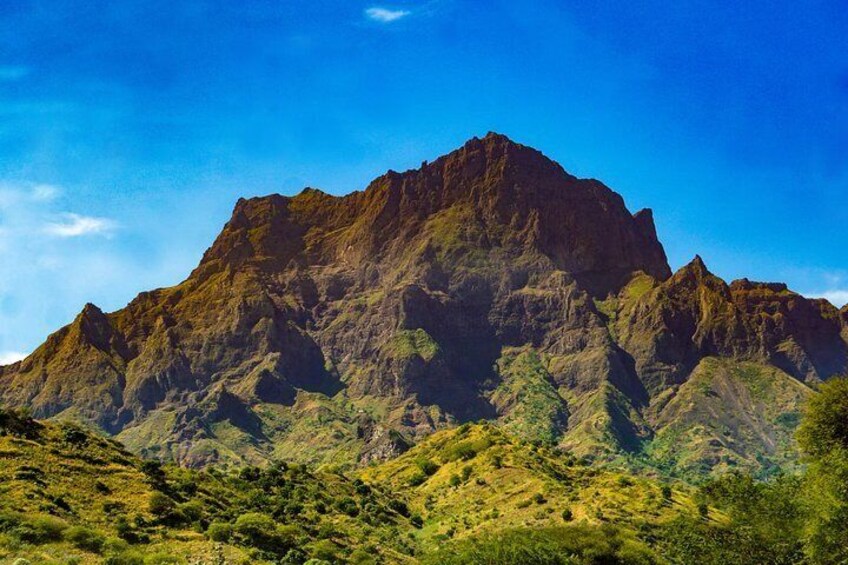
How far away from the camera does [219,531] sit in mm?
80188

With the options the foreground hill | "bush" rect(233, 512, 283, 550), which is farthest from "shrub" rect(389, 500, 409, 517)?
"bush" rect(233, 512, 283, 550)

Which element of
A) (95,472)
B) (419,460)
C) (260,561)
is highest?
(419,460)

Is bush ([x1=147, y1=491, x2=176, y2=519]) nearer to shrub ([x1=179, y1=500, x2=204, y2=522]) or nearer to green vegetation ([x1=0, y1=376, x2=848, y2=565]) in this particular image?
green vegetation ([x1=0, y1=376, x2=848, y2=565])

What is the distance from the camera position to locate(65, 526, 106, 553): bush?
221 ft

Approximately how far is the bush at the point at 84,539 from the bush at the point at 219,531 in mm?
12207

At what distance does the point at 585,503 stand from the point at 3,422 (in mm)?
71883

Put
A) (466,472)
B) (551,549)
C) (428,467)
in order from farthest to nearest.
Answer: (428,467) → (466,472) → (551,549)

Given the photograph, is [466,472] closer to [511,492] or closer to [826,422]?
[511,492]

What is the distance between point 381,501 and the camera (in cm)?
12344

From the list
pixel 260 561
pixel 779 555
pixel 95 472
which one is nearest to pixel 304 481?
pixel 95 472

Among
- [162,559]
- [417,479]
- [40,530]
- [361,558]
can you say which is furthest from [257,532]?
[417,479]

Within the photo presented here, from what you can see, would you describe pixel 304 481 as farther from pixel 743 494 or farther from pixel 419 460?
pixel 743 494

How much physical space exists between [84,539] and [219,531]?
1496 cm

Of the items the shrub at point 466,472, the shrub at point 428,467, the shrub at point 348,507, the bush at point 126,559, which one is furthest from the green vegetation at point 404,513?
the shrub at point 428,467
